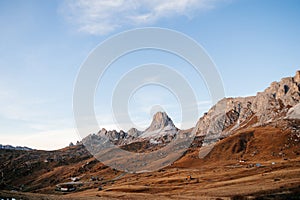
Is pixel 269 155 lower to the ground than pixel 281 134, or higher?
lower

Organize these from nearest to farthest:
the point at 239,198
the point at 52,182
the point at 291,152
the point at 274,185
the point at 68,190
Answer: the point at 239,198
the point at 274,185
the point at 68,190
the point at 291,152
the point at 52,182

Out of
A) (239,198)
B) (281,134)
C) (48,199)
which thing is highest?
(281,134)

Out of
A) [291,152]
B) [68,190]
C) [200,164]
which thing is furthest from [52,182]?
[291,152]

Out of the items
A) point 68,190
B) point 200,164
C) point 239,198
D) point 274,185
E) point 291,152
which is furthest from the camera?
point 200,164

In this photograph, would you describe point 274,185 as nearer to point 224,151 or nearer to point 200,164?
point 200,164

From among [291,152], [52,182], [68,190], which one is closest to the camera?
[68,190]

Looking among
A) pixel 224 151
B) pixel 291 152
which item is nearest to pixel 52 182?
pixel 224 151

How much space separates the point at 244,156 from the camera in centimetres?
18188

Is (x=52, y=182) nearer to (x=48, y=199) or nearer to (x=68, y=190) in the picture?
(x=68, y=190)

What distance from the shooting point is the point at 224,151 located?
19788 centimetres

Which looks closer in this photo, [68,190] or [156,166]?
[68,190]

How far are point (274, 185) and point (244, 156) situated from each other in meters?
129

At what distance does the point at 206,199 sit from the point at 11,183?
18797 centimetres

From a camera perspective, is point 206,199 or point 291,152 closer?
point 206,199
